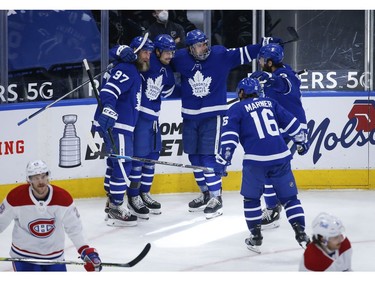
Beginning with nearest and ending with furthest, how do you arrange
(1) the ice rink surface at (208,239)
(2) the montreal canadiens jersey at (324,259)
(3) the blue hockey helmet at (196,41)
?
1. (2) the montreal canadiens jersey at (324,259)
2. (1) the ice rink surface at (208,239)
3. (3) the blue hockey helmet at (196,41)

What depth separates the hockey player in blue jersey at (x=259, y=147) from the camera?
21.0 ft

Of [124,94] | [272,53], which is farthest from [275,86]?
[124,94]

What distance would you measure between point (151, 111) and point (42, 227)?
7.91 ft

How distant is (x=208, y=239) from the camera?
6.91 meters

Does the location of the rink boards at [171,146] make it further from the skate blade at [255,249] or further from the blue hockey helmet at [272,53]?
the skate blade at [255,249]

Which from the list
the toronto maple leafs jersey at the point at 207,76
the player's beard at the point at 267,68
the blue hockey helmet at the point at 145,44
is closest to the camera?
the player's beard at the point at 267,68

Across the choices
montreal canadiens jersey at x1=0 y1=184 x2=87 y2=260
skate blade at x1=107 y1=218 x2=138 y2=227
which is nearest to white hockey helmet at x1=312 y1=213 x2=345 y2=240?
montreal canadiens jersey at x1=0 y1=184 x2=87 y2=260

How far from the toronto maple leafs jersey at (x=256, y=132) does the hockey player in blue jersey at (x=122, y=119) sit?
92 centimetres

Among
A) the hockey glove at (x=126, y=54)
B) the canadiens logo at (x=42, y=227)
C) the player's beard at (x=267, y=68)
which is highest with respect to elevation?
the hockey glove at (x=126, y=54)

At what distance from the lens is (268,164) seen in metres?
6.40

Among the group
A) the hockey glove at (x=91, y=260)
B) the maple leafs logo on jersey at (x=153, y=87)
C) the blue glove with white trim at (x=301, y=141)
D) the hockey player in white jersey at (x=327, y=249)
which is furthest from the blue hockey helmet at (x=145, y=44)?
the hockey player in white jersey at (x=327, y=249)

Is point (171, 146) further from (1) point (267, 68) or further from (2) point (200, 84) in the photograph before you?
(1) point (267, 68)

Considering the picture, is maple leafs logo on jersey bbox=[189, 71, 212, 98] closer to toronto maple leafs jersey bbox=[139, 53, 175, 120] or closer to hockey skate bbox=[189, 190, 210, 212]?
toronto maple leafs jersey bbox=[139, 53, 175, 120]

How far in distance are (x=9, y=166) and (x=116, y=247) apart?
1.32 metres
